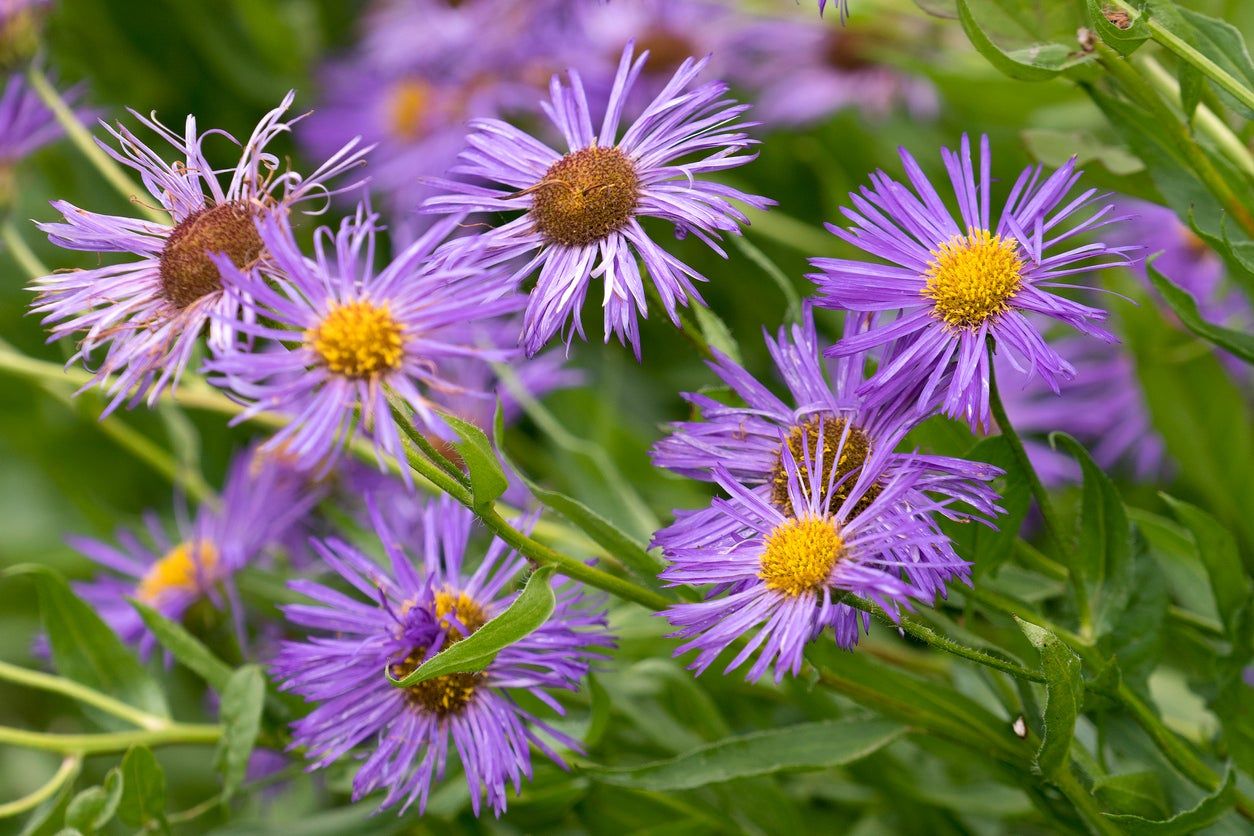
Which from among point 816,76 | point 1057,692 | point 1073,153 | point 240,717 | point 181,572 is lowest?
point 181,572

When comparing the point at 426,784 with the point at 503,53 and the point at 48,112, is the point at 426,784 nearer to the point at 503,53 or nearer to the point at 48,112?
the point at 48,112

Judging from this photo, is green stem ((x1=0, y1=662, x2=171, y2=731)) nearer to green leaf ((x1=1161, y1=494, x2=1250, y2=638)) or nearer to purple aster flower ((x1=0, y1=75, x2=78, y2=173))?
purple aster flower ((x1=0, y1=75, x2=78, y2=173))

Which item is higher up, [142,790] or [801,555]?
[801,555]

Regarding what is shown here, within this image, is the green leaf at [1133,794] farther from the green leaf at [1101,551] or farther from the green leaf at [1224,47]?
the green leaf at [1224,47]

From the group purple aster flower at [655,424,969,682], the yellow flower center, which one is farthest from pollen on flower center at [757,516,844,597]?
the yellow flower center

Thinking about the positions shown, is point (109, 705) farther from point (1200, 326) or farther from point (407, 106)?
point (407, 106)

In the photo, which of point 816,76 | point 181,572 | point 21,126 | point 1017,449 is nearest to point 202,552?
point 181,572
